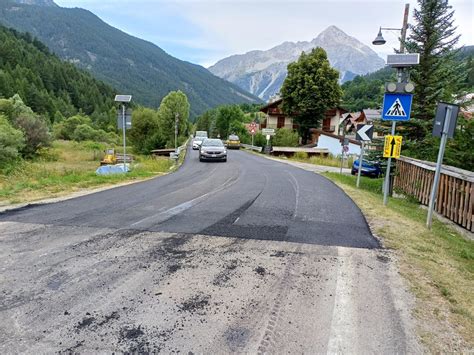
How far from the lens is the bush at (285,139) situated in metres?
40.1

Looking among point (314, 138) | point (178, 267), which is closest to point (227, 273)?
point (178, 267)

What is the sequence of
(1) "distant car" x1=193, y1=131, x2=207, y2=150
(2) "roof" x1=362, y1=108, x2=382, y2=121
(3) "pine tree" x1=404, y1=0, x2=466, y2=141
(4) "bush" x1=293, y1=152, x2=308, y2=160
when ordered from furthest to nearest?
1. (1) "distant car" x1=193, y1=131, x2=207, y2=150
2. (4) "bush" x1=293, y1=152, x2=308, y2=160
3. (2) "roof" x1=362, y1=108, x2=382, y2=121
4. (3) "pine tree" x1=404, y1=0, x2=466, y2=141

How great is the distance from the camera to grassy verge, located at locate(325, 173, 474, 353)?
2.79 meters

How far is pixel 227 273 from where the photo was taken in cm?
380

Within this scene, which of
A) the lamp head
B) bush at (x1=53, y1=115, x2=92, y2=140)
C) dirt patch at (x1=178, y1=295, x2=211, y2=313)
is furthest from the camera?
bush at (x1=53, y1=115, x2=92, y2=140)

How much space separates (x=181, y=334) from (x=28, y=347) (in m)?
1.15

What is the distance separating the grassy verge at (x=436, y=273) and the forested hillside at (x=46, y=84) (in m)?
95.6

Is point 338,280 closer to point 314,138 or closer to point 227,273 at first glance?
point 227,273

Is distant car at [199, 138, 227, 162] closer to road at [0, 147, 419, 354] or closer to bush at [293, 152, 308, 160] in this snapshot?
bush at [293, 152, 308, 160]

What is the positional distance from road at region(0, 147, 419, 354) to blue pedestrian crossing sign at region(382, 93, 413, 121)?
3.28 meters

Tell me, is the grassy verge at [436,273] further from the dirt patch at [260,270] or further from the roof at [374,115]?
the roof at [374,115]

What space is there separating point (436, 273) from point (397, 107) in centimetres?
510

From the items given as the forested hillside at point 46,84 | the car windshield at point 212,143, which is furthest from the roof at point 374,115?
the forested hillside at point 46,84

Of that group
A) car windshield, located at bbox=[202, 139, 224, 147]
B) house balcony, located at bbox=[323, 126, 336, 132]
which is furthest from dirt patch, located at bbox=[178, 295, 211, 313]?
house balcony, located at bbox=[323, 126, 336, 132]
